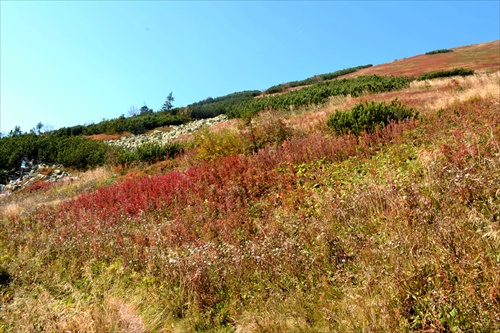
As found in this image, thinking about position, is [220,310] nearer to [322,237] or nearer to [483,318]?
[322,237]

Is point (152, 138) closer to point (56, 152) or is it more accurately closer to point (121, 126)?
point (56, 152)

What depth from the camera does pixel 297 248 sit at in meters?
4.03

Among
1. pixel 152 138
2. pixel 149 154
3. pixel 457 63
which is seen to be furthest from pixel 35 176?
pixel 457 63

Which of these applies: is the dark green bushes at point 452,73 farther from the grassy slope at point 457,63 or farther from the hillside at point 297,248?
the hillside at point 297,248

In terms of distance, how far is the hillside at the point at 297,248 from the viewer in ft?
8.95

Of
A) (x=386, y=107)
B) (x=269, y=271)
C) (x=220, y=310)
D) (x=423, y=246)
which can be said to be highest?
(x=386, y=107)

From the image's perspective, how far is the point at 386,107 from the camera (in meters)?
9.88

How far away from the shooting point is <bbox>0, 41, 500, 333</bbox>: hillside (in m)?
2.73

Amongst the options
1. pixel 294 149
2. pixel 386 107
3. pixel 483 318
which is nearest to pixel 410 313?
pixel 483 318

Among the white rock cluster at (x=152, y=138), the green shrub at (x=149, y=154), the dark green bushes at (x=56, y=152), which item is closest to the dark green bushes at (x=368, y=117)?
the green shrub at (x=149, y=154)

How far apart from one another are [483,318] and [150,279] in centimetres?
376

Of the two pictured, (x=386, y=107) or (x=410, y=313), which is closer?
(x=410, y=313)

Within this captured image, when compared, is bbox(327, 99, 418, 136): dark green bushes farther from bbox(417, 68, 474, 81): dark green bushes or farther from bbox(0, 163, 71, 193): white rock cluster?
bbox(417, 68, 474, 81): dark green bushes

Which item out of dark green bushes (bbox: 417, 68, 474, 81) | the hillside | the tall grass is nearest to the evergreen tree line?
dark green bushes (bbox: 417, 68, 474, 81)
